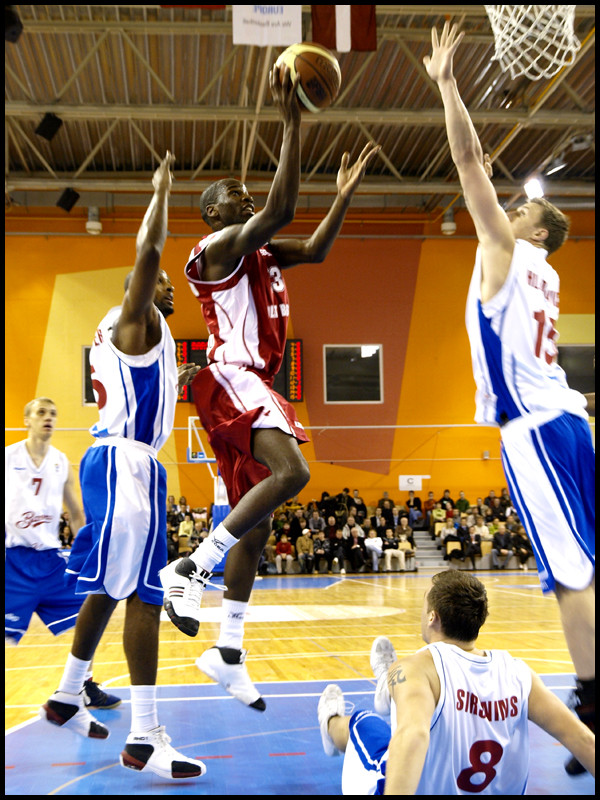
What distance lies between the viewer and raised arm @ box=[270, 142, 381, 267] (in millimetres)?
4266

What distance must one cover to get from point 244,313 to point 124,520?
1.27 m

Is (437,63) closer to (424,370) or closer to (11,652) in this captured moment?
(11,652)

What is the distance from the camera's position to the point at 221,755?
13.2 ft

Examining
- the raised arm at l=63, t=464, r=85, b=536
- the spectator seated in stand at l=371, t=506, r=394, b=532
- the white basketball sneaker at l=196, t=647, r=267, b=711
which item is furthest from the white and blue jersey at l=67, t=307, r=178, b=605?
the spectator seated in stand at l=371, t=506, r=394, b=532

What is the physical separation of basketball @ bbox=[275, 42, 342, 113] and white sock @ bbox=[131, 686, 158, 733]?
3097 mm

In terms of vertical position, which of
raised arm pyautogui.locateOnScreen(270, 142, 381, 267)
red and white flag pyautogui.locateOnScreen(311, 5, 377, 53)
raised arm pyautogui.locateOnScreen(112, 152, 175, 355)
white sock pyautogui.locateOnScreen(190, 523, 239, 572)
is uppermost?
red and white flag pyautogui.locateOnScreen(311, 5, 377, 53)

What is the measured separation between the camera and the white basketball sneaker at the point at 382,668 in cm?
370

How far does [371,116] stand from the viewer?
630 inches

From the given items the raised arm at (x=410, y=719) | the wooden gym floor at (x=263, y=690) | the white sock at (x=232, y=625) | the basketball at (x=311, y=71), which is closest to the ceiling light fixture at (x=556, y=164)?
the wooden gym floor at (x=263, y=690)

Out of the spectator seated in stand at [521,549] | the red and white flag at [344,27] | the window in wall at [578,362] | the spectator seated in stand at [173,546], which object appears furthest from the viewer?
the window in wall at [578,362]

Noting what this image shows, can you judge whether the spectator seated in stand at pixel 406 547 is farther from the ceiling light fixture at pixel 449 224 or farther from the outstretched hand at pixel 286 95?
the outstretched hand at pixel 286 95

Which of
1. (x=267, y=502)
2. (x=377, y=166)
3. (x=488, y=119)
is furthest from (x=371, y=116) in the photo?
(x=267, y=502)

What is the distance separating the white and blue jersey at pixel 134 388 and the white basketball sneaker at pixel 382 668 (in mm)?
1572

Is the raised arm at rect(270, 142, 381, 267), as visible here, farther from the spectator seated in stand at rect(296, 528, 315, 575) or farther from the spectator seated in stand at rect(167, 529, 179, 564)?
the spectator seated in stand at rect(296, 528, 315, 575)
